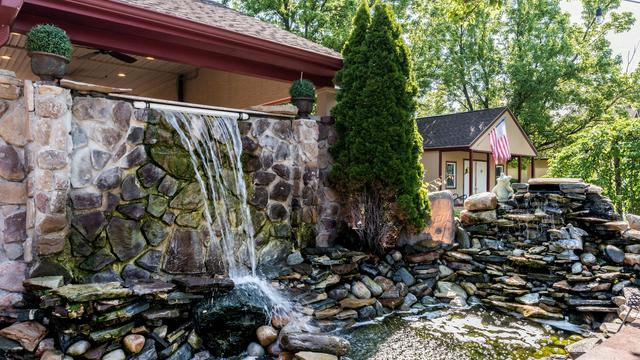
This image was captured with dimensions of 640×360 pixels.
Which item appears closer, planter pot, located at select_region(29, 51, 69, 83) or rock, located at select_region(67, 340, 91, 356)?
rock, located at select_region(67, 340, 91, 356)

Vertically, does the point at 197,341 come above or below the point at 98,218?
below

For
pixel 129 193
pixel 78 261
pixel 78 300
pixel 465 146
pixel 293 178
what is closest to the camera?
pixel 78 300

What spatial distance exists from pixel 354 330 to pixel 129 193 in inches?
107

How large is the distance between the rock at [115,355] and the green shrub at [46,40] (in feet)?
8.71

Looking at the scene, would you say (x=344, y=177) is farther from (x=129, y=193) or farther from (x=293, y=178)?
(x=129, y=193)

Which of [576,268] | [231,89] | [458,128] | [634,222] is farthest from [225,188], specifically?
[458,128]

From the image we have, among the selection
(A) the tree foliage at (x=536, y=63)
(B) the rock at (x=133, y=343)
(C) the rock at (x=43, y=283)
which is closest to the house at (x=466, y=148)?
(A) the tree foliage at (x=536, y=63)

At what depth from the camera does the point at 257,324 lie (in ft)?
12.6

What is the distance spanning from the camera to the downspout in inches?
135

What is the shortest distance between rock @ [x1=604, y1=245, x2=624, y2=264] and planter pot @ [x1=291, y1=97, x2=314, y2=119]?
451 centimetres

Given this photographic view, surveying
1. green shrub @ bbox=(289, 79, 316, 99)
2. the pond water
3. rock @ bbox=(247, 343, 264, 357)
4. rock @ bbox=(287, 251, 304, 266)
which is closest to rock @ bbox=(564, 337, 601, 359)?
the pond water

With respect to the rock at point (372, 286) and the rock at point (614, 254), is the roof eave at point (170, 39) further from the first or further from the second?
the rock at point (614, 254)

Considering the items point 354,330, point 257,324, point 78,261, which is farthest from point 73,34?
point 354,330

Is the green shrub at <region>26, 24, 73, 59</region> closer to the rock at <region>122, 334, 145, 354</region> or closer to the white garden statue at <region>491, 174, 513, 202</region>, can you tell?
the rock at <region>122, 334, 145, 354</region>
